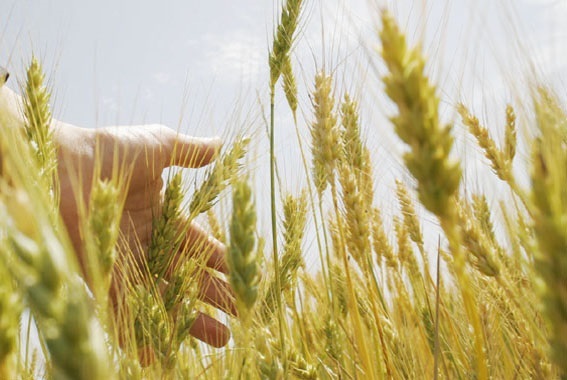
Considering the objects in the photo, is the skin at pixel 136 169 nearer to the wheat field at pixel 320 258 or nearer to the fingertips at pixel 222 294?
the fingertips at pixel 222 294

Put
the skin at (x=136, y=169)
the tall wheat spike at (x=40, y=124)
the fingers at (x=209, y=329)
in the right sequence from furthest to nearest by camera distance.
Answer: the skin at (x=136, y=169)
the fingers at (x=209, y=329)
the tall wheat spike at (x=40, y=124)

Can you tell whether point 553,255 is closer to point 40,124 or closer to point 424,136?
point 424,136

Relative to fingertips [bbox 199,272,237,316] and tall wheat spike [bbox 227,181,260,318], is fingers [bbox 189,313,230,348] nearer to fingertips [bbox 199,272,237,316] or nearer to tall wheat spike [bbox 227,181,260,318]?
fingertips [bbox 199,272,237,316]

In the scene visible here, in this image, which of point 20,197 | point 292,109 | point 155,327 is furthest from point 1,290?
point 292,109

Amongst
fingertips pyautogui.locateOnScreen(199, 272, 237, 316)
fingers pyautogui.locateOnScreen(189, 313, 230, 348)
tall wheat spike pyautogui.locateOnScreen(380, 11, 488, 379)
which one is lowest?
fingers pyautogui.locateOnScreen(189, 313, 230, 348)

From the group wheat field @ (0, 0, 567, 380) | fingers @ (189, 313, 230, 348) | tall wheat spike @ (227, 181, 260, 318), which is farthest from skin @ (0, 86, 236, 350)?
tall wheat spike @ (227, 181, 260, 318)

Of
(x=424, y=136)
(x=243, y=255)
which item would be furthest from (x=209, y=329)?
(x=424, y=136)

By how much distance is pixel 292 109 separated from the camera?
1.96m

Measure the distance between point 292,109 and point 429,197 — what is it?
4.40ft

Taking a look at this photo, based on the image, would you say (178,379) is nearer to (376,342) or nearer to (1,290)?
(376,342)

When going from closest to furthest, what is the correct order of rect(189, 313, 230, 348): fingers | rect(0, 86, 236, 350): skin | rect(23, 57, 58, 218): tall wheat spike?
rect(23, 57, 58, 218): tall wheat spike → rect(189, 313, 230, 348): fingers → rect(0, 86, 236, 350): skin

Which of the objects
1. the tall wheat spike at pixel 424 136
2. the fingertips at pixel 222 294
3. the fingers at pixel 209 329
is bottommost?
the fingers at pixel 209 329

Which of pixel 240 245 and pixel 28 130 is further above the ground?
pixel 28 130

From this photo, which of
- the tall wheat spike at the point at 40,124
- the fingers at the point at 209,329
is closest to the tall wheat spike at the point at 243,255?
the tall wheat spike at the point at 40,124
